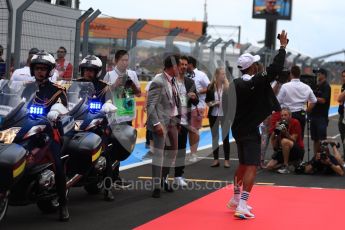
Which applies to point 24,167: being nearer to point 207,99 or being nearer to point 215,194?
point 215,194

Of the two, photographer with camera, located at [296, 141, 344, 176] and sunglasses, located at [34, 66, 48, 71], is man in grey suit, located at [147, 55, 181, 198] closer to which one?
sunglasses, located at [34, 66, 48, 71]

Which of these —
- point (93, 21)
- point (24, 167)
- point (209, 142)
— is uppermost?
point (93, 21)

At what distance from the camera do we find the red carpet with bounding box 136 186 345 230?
25.2ft

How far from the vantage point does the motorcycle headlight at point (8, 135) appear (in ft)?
21.8

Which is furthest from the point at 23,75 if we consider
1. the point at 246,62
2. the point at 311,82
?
the point at 311,82

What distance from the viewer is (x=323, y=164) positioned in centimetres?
1201

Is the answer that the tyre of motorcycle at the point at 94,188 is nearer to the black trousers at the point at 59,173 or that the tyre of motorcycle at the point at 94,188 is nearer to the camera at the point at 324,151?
the black trousers at the point at 59,173

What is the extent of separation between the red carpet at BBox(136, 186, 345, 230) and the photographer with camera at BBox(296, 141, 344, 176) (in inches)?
62.6

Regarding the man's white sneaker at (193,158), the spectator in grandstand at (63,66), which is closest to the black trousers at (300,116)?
the man's white sneaker at (193,158)

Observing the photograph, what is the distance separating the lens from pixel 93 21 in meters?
13.5

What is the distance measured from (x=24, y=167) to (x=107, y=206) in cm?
216

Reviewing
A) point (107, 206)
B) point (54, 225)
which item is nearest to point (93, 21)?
point (107, 206)

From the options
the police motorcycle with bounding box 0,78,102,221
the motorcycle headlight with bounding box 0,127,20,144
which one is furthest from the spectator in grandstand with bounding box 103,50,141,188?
the motorcycle headlight with bounding box 0,127,20,144

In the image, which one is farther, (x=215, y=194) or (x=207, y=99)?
(x=207, y=99)
